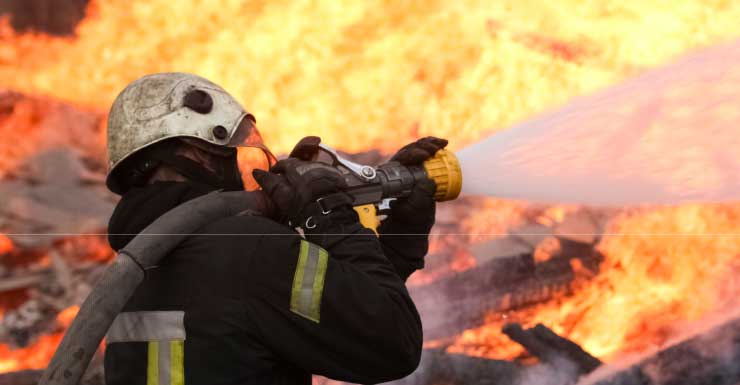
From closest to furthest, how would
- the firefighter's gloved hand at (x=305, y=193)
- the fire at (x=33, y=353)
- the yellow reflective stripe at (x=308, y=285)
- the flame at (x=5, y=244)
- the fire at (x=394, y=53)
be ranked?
the yellow reflective stripe at (x=308, y=285) → the firefighter's gloved hand at (x=305, y=193) → the flame at (x=5, y=244) → the fire at (x=33, y=353) → the fire at (x=394, y=53)

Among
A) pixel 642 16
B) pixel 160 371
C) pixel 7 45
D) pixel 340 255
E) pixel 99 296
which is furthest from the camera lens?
pixel 642 16

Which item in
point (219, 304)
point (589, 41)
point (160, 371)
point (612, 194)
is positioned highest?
point (589, 41)

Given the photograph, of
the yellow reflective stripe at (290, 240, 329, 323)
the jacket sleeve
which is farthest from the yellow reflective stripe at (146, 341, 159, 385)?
the yellow reflective stripe at (290, 240, 329, 323)

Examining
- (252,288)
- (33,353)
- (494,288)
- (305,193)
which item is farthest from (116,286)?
(494,288)

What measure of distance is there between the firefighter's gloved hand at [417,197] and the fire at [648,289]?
2179 millimetres

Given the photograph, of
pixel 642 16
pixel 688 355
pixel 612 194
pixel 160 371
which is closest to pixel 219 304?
pixel 160 371

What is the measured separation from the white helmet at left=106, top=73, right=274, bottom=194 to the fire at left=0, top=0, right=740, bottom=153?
235 cm

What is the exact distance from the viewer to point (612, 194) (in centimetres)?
363

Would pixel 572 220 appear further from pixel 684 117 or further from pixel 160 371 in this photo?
pixel 160 371

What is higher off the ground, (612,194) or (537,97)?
(537,97)

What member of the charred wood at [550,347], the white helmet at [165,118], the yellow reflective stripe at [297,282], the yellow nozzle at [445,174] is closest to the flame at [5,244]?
the white helmet at [165,118]

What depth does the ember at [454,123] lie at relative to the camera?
4.43 m

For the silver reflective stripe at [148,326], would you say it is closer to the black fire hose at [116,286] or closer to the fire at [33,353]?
the black fire hose at [116,286]

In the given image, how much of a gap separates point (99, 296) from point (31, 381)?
2.45 m
